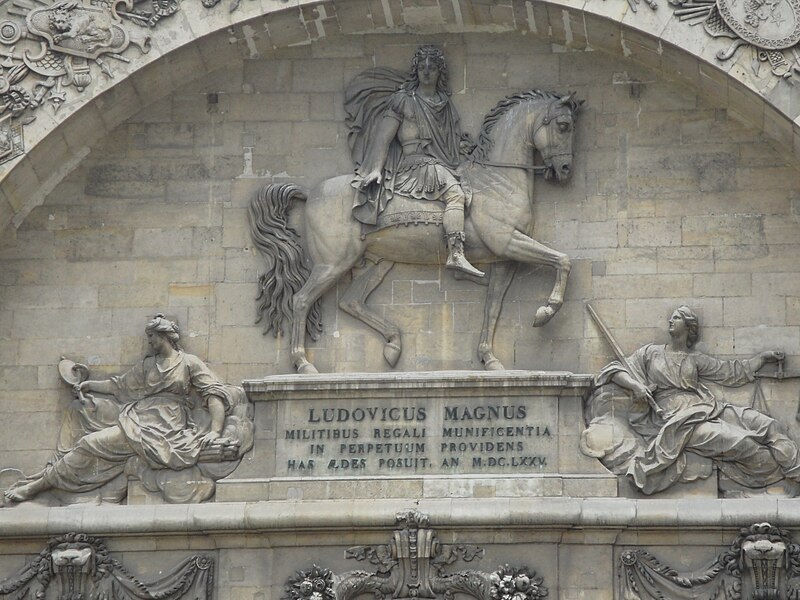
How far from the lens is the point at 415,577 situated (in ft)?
73.3

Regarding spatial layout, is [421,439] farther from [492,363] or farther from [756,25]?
[756,25]

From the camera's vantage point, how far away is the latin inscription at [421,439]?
22672mm

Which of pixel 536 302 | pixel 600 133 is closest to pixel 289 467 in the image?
pixel 536 302

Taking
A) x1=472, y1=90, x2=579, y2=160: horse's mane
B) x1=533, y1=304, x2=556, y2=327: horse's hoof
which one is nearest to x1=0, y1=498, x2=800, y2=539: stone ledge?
x1=533, y1=304, x2=556, y2=327: horse's hoof

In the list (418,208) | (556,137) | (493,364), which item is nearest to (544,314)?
(493,364)

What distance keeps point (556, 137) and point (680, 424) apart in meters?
2.82

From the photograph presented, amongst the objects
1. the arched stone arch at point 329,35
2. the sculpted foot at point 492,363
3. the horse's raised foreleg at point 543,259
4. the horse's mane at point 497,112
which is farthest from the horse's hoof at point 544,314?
the arched stone arch at point 329,35

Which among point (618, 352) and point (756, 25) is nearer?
point (756, 25)

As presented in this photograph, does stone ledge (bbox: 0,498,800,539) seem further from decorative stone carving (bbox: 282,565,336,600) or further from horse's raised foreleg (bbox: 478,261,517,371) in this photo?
horse's raised foreleg (bbox: 478,261,517,371)

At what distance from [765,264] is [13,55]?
695 centimetres

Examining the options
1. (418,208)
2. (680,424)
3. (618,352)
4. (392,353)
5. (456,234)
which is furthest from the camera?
(418,208)

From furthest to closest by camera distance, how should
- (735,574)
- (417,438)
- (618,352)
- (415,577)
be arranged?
1. (618,352)
2. (417,438)
3. (415,577)
4. (735,574)

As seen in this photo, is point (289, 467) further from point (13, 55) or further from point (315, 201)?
point (13, 55)

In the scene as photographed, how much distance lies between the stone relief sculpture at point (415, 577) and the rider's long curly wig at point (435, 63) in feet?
13.0
